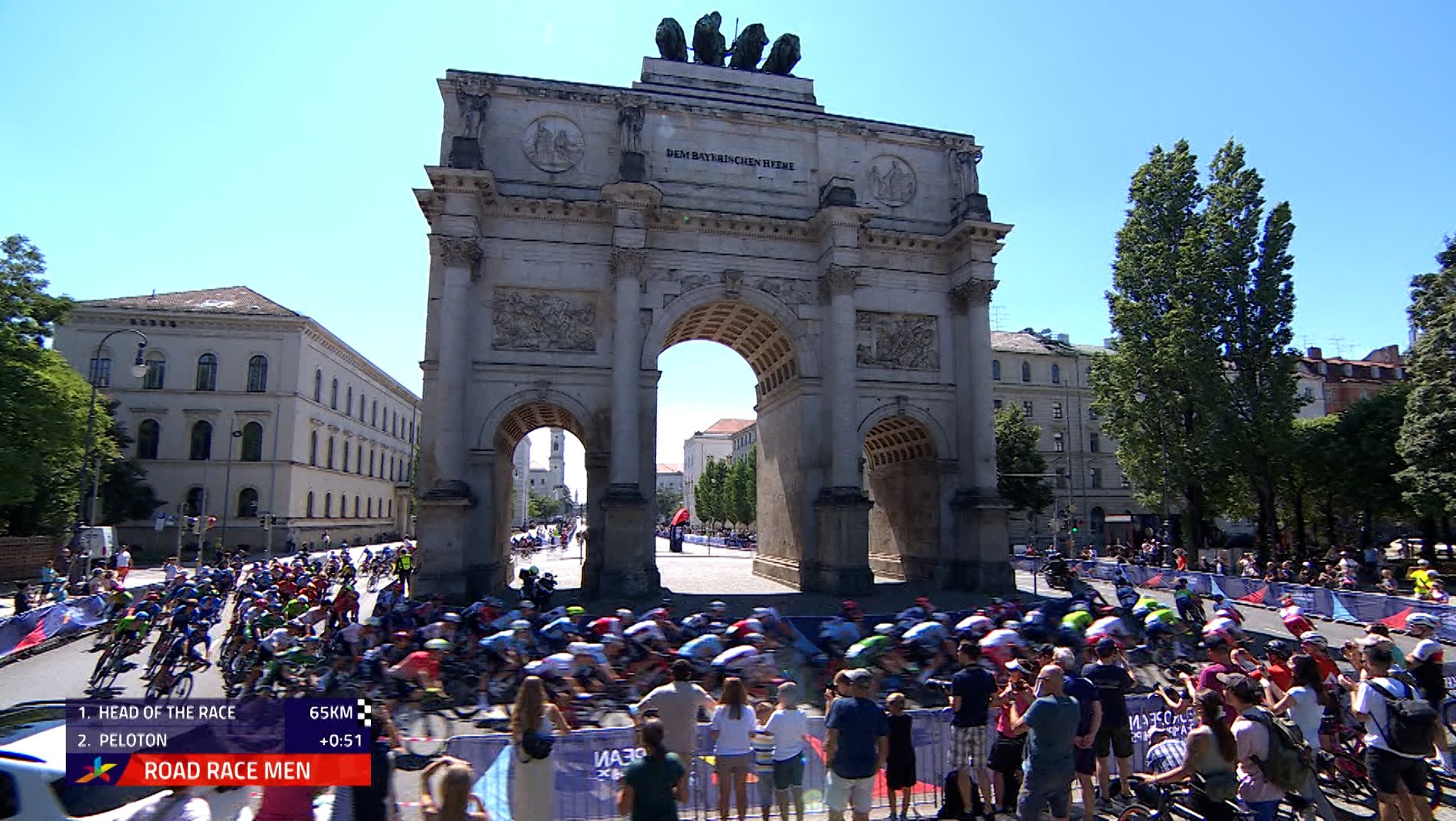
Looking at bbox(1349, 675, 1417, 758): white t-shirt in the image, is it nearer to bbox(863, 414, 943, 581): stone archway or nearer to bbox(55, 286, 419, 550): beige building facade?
bbox(863, 414, 943, 581): stone archway

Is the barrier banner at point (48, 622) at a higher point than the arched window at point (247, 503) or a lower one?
lower

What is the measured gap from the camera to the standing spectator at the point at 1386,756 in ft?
20.7

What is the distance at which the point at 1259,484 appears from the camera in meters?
32.0

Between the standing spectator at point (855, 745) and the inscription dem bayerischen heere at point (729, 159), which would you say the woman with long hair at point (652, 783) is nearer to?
the standing spectator at point (855, 745)

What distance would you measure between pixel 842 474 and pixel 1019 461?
87.2 ft

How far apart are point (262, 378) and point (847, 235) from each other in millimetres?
39437

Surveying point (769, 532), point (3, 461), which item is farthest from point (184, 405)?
point (769, 532)

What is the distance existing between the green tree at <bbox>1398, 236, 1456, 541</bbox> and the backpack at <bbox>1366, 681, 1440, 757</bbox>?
2694 cm

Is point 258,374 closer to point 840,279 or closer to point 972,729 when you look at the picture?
point 840,279

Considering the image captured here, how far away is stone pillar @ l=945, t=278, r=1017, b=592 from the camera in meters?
25.0

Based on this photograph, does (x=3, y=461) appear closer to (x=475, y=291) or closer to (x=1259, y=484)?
(x=475, y=291)

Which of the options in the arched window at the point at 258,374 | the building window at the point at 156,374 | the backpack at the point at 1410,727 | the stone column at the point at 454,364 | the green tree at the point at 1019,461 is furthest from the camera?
the green tree at the point at 1019,461
